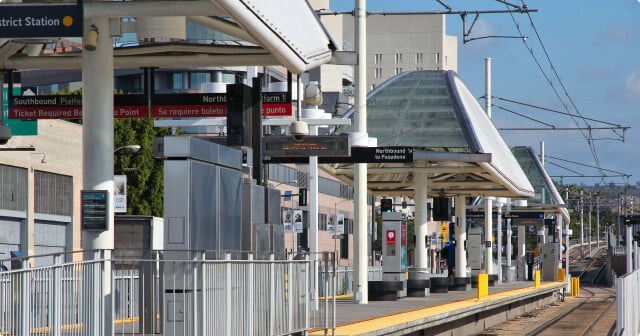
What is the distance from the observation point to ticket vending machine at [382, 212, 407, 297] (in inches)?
1371

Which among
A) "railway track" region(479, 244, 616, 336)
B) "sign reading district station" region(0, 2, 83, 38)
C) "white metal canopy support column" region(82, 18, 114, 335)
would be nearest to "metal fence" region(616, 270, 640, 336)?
"white metal canopy support column" region(82, 18, 114, 335)

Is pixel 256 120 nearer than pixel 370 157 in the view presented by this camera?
Yes

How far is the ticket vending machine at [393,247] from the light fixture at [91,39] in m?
19.2

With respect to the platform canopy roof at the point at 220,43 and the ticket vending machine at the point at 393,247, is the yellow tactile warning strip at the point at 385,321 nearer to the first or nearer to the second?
the platform canopy roof at the point at 220,43

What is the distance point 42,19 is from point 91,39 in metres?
2.63

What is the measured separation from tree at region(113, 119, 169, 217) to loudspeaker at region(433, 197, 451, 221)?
15.4 m

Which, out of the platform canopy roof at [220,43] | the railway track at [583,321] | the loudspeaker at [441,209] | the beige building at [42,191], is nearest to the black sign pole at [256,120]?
the platform canopy roof at [220,43]

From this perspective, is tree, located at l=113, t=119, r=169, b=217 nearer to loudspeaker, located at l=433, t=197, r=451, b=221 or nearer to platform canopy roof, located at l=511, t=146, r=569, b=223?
loudspeaker, located at l=433, t=197, r=451, b=221

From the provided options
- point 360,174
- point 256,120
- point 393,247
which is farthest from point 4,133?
point 393,247

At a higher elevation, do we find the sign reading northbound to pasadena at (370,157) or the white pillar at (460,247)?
the sign reading northbound to pasadena at (370,157)

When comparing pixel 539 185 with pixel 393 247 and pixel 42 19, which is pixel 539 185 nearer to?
pixel 393 247

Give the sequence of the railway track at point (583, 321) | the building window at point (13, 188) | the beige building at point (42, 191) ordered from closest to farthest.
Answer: the railway track at point (583, 321) < the building window at point (13, 188) < the beige building at point (42, 191)

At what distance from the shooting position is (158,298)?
589 inches

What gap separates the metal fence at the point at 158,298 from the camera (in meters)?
12.2
